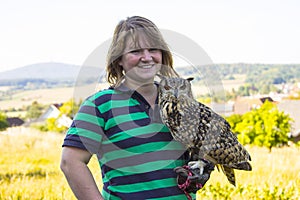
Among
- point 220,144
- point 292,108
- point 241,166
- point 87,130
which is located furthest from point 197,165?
point 292,108

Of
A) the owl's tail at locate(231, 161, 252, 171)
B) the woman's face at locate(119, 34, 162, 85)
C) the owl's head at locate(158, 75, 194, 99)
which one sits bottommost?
the owl's tail at locate(231, 161, 252, 171)

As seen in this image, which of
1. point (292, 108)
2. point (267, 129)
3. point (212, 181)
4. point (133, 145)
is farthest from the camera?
point (292, 108)

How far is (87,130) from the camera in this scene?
2.19 meters

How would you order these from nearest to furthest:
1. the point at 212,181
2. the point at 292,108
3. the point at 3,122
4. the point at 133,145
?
the point at 133,145, the point at 212,181, the point at 292,108, the point at 3,122

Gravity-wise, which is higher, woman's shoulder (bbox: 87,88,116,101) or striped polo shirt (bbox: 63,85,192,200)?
woman's shoulder (bbox: 87,88,116,101)

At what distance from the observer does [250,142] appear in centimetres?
1209

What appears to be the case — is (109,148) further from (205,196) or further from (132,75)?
(205,196)

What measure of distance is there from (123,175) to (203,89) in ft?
2.01

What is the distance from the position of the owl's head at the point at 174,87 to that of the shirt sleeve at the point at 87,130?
347mm

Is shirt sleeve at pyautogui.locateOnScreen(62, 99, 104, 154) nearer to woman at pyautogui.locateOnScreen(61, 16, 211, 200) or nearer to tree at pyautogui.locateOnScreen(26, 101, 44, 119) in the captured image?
woman at pyautogui.locateOnScreen(61, 16, 211, 200)

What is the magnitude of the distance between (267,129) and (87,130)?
33.7 feet

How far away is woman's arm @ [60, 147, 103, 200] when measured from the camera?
2.18 m

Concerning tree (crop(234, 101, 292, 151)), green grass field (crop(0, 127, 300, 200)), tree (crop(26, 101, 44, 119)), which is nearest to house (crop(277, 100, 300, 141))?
tree (crop(234, 101, 292, 151))

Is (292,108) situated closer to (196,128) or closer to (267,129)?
(267,129)
